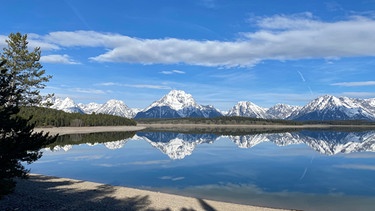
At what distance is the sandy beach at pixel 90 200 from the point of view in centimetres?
1977

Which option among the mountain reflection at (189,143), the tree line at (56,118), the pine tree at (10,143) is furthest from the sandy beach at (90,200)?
the tree line at (56,118)

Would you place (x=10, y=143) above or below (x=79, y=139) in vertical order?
above

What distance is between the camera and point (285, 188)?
34.3 m

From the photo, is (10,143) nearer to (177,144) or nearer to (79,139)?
(177,144)

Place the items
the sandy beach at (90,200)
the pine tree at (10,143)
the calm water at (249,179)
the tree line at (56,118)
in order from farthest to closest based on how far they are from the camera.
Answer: the tree line at (56,118)
the calm water at (249,179)
the sandy beach at (90,200)
the pine tree at (10,143)

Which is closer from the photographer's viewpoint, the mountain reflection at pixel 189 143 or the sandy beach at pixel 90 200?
the sandy beach at pixel 90 200

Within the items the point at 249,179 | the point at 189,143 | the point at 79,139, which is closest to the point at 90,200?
the point at 249,179

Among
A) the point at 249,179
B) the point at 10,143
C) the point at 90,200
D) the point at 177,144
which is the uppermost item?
the point at 10,143

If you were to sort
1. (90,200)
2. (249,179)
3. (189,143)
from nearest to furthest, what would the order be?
1. (90,200)
2. (249,179)
3. (189,143)

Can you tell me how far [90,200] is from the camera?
2270 cm

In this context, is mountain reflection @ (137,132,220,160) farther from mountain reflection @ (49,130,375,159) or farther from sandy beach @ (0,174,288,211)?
sandy beach @ (0,174,288,211)

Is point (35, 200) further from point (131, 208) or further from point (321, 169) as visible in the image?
point (321, 169)

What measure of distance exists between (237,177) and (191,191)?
9.98 metres

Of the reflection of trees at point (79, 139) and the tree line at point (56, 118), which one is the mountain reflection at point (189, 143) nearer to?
the reflection of trees at point (79, 139)
